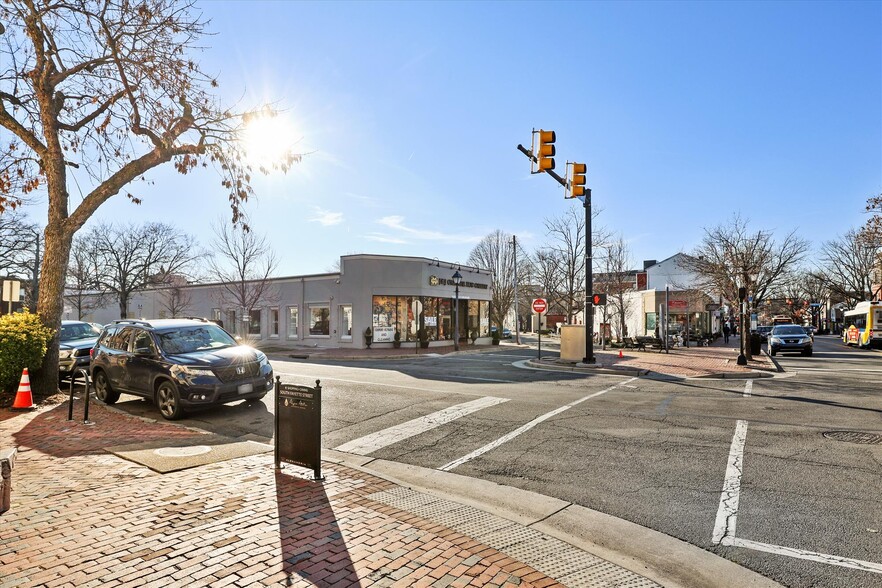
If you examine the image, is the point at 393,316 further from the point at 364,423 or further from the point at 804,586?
the point at 804,586

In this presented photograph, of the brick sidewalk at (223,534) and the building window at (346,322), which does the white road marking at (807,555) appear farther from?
the building window at (346,322)

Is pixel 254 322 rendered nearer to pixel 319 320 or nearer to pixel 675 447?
pixel 319 320

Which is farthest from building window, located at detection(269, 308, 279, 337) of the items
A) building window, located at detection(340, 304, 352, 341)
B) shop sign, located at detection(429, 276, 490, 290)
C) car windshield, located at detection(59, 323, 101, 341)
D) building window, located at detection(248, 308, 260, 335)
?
car windshield, located at detection(59, 323, 101, 341)

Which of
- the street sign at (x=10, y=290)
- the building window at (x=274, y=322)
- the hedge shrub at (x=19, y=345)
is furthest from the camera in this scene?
the building window at (x=274, y=322)

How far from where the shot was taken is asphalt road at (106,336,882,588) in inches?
174

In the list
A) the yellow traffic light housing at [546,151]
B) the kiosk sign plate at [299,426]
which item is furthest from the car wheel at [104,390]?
the yellow traffic light housing at [546,151]

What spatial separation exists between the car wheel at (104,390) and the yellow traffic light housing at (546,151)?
10.9 meters

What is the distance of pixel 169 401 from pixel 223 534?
6.20 m

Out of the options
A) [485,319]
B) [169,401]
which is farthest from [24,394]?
[485,319]

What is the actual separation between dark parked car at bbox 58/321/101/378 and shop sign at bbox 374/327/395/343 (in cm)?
1651

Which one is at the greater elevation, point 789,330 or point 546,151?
point 546,151

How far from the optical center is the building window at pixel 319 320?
3269 centimetres

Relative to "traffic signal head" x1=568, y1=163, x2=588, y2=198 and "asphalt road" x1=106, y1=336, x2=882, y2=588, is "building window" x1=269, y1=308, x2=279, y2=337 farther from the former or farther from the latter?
"traffic signal head" x1=568, y1=163, x2=588, y2=198

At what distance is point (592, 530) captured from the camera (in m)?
4.57
